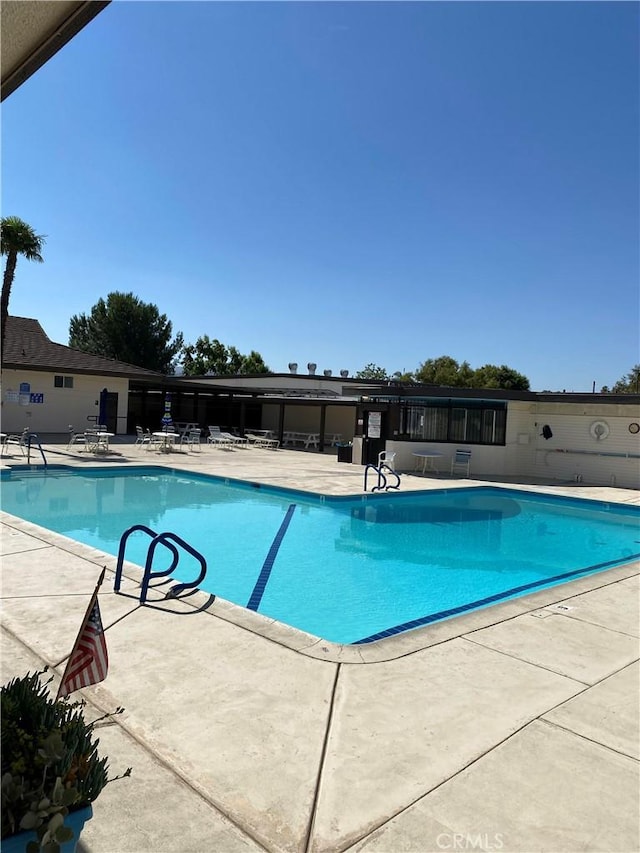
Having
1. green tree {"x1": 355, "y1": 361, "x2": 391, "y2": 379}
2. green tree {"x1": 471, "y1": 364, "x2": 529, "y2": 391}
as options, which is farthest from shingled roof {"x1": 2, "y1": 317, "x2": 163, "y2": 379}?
green tree {"x1": 355, "y1": 361, "x2": 391, "y2": 379}

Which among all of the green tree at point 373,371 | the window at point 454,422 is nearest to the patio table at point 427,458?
the window at point 454,422

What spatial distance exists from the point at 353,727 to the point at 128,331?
47.8 m

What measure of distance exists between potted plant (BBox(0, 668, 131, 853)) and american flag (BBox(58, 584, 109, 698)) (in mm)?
426

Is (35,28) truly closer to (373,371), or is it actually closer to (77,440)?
(77,440)

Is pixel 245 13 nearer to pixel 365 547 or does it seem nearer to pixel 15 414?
pixel 365 547

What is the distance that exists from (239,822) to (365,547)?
7.45 metres

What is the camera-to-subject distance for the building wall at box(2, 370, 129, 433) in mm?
23125

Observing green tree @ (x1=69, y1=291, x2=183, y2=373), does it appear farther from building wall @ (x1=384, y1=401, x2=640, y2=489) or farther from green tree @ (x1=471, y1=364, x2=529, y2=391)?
building wall @ (x1=384, y1=401, x2=640, y2=489)

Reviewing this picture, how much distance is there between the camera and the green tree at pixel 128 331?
154 feet

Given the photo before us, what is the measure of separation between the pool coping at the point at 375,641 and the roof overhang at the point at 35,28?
384 cm

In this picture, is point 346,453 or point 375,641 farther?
point 346,453

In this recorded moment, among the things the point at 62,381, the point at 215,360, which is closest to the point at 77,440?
the point at 62,381

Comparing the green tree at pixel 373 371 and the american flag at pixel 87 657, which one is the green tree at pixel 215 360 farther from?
the american flag at pixel 87 657

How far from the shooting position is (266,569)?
8.02 metres
